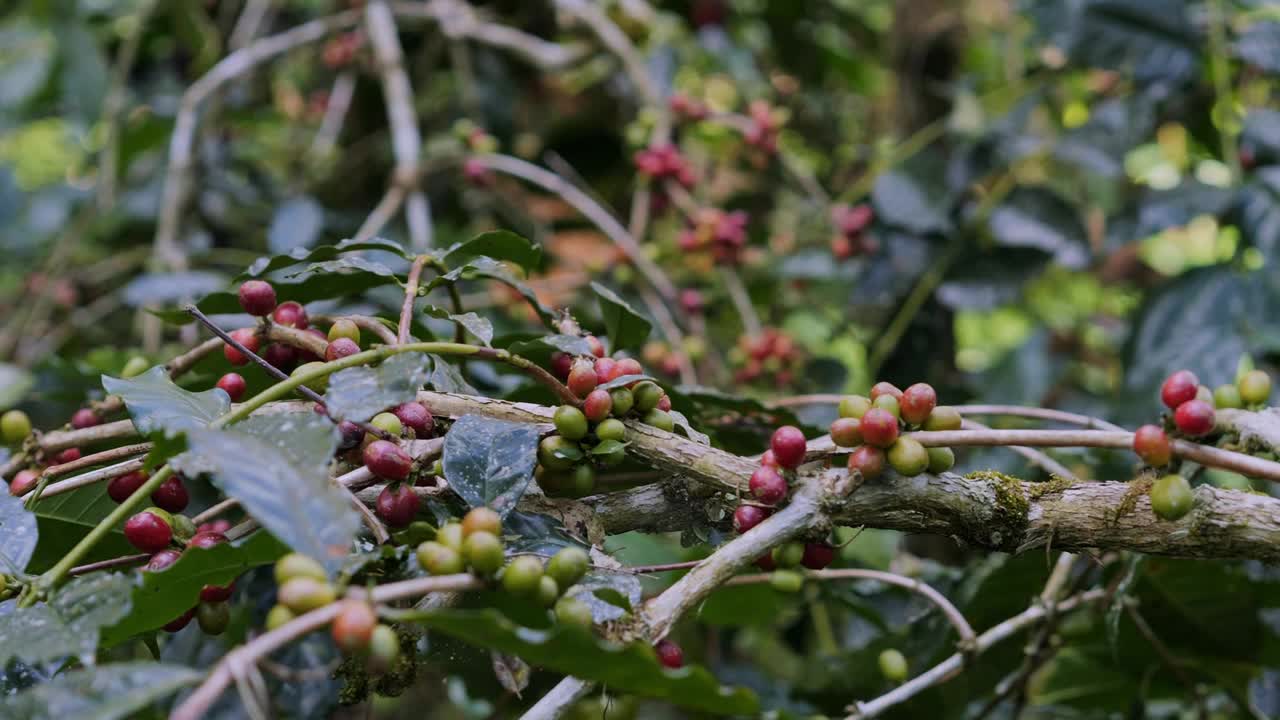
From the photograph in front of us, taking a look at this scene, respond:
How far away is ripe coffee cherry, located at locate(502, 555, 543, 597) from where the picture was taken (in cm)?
58

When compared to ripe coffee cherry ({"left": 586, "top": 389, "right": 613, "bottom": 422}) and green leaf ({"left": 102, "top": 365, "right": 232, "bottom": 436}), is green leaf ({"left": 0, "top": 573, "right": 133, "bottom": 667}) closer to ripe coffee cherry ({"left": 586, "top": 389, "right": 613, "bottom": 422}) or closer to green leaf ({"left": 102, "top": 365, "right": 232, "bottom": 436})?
green leaf ({"left": 102, "top": 365, "right": 232, "bottom": 436})

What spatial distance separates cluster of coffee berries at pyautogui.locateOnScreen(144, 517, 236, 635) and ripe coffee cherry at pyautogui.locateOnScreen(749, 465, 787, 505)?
0.36 meters

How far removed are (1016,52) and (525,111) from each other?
1.24 meters

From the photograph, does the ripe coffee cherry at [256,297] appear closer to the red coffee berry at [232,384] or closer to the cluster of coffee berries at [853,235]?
the red coffee berry at [232,384]

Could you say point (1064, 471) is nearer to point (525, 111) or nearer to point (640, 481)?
point (640, 481)

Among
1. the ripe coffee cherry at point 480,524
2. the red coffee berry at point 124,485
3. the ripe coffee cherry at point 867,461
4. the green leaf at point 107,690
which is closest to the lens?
the green leaf at point 107,690

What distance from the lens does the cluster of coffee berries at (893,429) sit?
686mm

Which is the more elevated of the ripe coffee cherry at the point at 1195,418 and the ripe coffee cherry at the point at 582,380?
the ripe coffee cherry at the point at 1195,418

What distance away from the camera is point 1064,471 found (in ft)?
3.31

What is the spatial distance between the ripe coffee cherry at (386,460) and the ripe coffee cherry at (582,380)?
0.13 m

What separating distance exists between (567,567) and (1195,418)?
1.31ft

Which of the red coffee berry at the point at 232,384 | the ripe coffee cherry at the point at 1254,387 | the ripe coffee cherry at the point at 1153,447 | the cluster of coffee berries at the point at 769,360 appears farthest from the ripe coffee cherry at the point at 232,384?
the cluster of coffee berries at the point at 769,360

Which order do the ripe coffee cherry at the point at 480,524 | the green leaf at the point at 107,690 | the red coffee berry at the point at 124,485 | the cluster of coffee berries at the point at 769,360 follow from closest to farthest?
the green leaf at the point at 107,690, the ripe coffee cherry at the point at 480,524, the red coffee berry at the point at 124,485, the cluster of coffee berries at the point at 769,360

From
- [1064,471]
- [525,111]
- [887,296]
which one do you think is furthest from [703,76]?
[1064,471]
